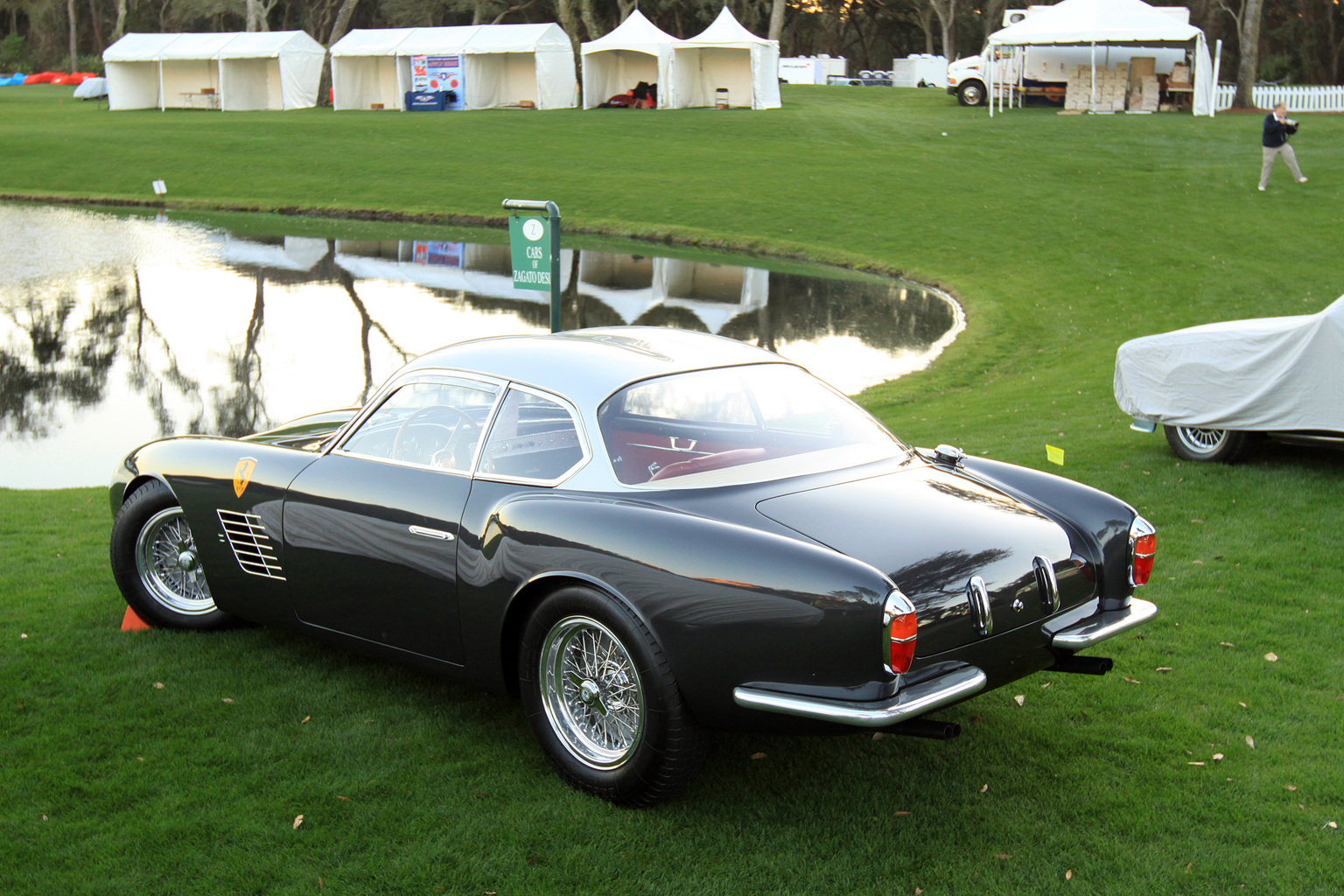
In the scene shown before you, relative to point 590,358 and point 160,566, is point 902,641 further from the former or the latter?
point 160,566

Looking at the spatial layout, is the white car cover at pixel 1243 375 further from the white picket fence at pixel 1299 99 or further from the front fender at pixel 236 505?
the white picket fence at pixel 1299 99

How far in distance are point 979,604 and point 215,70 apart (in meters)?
52.3

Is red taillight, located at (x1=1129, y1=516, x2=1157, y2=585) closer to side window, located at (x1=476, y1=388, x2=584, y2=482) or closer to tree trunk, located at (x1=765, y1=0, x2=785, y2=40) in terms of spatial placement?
side window, located at (x1=476, y1=388, x2=584, y2=482)

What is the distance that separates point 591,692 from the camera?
3.94 metres

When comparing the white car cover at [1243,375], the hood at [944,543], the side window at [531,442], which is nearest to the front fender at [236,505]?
the side window at [531,442]

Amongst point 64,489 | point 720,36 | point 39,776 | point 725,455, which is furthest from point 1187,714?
point 720,36

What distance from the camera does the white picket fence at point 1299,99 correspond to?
125 ft

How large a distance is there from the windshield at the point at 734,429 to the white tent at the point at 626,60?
38.8 metres

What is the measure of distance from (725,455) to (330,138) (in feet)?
114

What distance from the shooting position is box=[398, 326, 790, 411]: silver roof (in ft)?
14.3

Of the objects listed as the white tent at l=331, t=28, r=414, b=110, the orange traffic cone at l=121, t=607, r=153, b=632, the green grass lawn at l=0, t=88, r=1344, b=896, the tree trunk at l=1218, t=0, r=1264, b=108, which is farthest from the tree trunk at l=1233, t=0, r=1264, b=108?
the orange traffic cone at l=121, t=607, r=153, b=632

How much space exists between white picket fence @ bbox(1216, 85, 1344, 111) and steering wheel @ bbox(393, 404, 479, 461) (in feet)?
130

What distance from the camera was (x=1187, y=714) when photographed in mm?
4570

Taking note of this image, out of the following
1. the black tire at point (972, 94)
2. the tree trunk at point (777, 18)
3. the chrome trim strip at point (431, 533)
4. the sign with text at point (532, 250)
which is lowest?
the chrome trim strip at point (431, 533)
